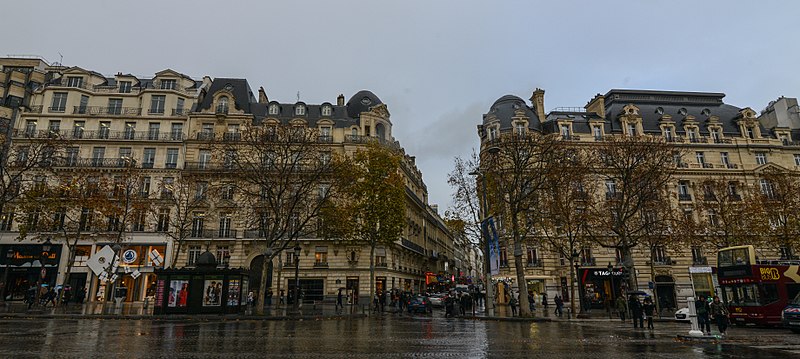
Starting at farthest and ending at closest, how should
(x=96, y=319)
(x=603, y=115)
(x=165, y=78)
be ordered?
(x=603, y=115)
(x=165, y=78)
(x=96, y=319)

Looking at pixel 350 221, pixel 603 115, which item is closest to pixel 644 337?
pixel 350 221

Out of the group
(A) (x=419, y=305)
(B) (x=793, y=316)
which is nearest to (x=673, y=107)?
(B) (x=793, y=316)

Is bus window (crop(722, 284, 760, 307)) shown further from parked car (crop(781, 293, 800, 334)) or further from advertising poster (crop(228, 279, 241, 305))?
advertising poster (crop(228, 279, 241, 305))

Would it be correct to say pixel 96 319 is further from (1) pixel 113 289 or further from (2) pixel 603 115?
(2) pixel 603 115

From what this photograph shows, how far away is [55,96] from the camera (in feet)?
149

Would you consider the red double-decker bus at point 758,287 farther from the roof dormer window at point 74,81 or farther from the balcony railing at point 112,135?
the roof dormer window at point 74,81

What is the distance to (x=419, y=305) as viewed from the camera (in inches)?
1287

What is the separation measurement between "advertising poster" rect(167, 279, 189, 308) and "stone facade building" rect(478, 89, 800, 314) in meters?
27.7

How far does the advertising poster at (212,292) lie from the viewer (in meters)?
24.6

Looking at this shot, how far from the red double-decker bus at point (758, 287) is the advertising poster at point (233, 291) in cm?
2647

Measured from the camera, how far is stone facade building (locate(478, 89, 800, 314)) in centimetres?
4312

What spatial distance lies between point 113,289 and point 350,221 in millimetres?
24500

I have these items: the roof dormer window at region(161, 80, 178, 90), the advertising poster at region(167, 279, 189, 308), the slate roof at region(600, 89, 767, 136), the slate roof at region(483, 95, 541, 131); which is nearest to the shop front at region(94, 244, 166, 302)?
the roof dormer window at region(161, 80, 178, 90)

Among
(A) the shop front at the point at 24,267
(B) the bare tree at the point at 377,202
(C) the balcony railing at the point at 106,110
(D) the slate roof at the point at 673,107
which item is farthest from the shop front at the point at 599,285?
(A) the shop front at the point at 24,267
